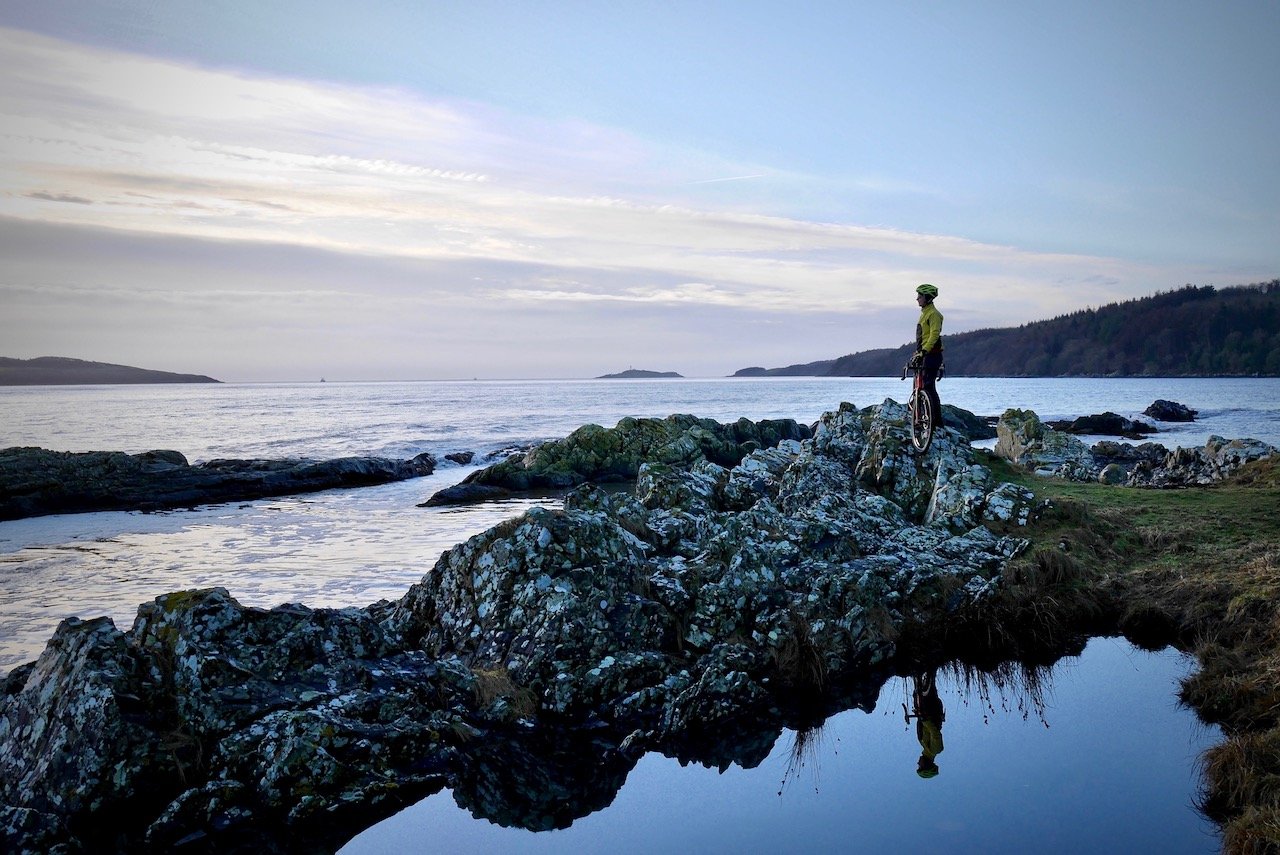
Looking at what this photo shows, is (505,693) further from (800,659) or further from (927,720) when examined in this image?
(927,720)

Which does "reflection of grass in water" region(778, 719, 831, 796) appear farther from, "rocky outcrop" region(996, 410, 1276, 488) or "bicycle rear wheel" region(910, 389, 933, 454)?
"rocky outcrop" region(996, 410, 1276, 488)

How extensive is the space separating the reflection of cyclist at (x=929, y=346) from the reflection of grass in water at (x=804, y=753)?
10.8 meters

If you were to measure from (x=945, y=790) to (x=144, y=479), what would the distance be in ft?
115

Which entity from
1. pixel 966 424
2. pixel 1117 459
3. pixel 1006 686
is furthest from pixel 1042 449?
pixel 1006 686

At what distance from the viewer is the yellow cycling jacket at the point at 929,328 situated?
17.9 meters

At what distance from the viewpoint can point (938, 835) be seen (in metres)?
6.77

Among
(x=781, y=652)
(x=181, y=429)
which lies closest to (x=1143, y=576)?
(x=781, y=652)

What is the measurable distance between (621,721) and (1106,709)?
561cm

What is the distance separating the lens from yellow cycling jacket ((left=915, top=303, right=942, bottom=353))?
17.9 metres

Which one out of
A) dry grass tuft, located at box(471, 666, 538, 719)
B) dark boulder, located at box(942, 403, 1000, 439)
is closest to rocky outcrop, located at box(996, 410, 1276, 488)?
dark boulder, located at box(942, 403, 1000, 439)

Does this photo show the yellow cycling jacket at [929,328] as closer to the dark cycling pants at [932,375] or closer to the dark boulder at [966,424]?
the dark cycling pants at [932,375]

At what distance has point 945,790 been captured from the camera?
7.54 m

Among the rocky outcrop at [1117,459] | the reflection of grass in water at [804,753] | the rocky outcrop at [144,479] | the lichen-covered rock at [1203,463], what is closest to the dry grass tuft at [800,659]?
the reflection of grass in water at [804,753]

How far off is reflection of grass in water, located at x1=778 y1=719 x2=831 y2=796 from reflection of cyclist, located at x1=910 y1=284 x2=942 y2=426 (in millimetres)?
10781
